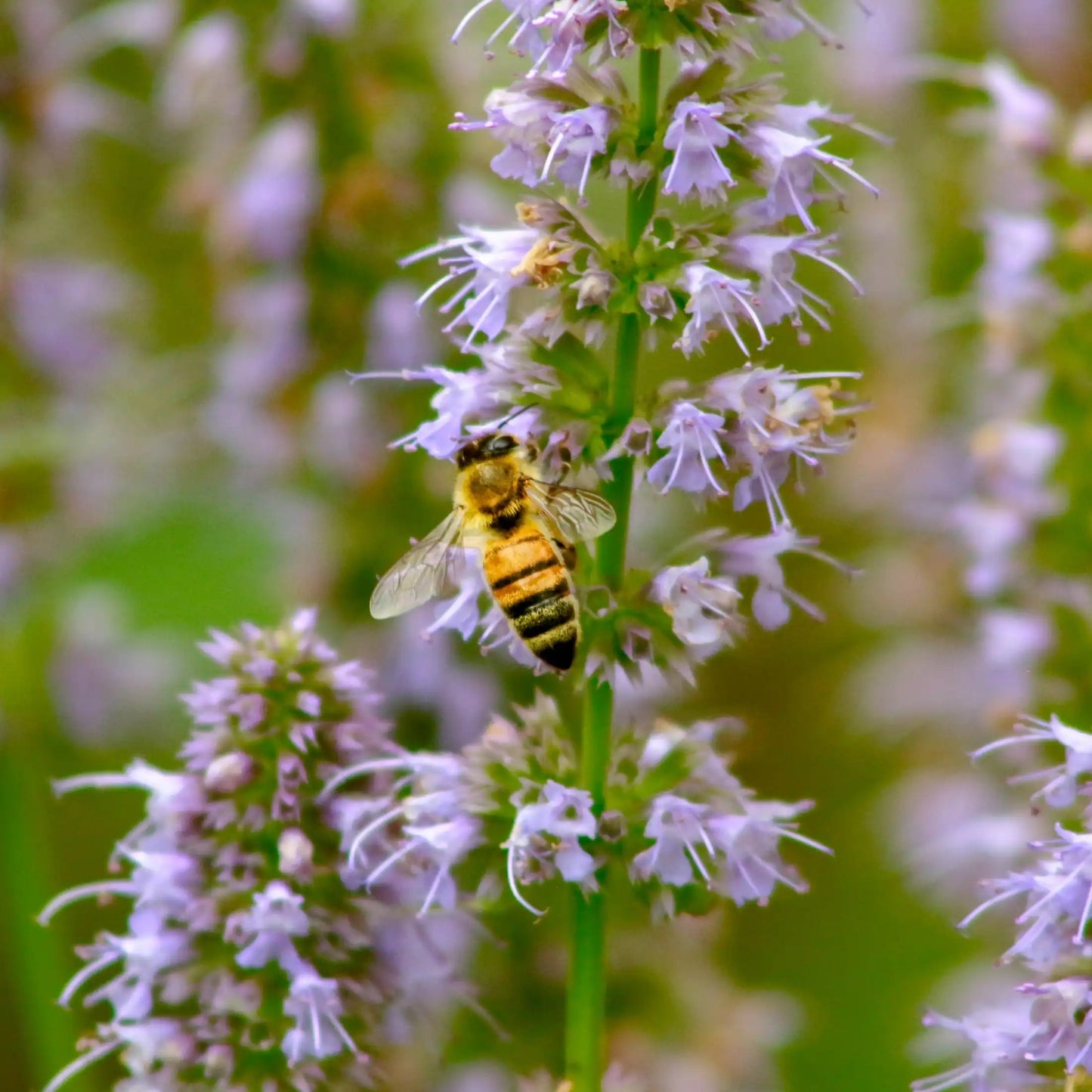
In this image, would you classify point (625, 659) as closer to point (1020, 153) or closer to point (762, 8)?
point (762, 8)

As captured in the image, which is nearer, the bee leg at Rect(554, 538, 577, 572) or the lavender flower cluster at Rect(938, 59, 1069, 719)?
the bee leg at Rect(554, 538, 577, 572)

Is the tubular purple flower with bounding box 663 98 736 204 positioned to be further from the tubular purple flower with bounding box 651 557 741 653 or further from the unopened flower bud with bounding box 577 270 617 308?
the tubular purple flower with bounding box 651 557 741 653

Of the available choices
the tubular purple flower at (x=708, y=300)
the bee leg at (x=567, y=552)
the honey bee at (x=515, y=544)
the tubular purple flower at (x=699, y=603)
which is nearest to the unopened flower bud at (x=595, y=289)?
the tubular purple flower at (x=708, y=300)

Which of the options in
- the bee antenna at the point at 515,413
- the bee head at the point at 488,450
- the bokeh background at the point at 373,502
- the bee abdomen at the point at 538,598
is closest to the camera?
the bee antenna at the point at 515,413

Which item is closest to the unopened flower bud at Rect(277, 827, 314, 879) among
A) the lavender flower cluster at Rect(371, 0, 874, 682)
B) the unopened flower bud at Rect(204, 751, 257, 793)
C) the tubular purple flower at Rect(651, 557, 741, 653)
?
the unopened flower bud at Rect(204, 751, 257, 793)

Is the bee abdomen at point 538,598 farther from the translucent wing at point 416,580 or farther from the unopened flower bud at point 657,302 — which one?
the unopened flower bud at point 657,302
